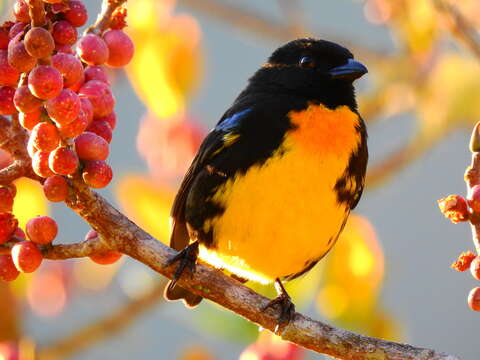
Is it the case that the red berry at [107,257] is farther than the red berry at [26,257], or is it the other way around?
the red berry at [107,257]

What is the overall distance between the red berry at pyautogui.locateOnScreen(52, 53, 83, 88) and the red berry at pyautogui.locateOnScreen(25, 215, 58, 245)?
1.00ft

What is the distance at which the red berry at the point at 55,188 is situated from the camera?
6.61ft

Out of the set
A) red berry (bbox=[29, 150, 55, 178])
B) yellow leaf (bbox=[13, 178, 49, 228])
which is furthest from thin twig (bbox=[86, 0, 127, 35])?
yellow leaf (bbox=[13, 178, 49, 228])

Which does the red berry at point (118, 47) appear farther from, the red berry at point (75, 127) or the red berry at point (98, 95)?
the red berry at point (75, 127)

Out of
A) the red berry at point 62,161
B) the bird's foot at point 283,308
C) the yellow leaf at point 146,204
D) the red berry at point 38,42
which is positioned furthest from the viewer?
the yellow leaf at point 146,204

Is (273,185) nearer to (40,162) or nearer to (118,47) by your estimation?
(118,47)

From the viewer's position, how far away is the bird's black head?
11.5 ft

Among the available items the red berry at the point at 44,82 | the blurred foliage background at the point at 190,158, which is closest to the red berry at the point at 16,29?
the red berry at the point at 44,82

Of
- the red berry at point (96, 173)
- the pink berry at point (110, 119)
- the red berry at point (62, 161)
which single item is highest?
the red berry at point (62, 161)

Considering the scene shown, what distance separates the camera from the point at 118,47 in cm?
218

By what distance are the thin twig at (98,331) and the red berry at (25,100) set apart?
4.72 ft

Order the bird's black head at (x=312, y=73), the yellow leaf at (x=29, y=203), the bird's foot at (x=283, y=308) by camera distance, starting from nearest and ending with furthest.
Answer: the bird's foot at (x=283, y=308) < the yellow leaf at (x=29, y=203) < the bird's black head at (x=312, y=73)

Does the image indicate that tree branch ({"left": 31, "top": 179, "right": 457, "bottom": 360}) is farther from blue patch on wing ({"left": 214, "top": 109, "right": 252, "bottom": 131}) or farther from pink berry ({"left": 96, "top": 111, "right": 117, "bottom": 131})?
blue patch on wing ({"left": 214, "top": 109, "right": 252, "bottom": 131})

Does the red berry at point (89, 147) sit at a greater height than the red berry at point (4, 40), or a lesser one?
lesser
